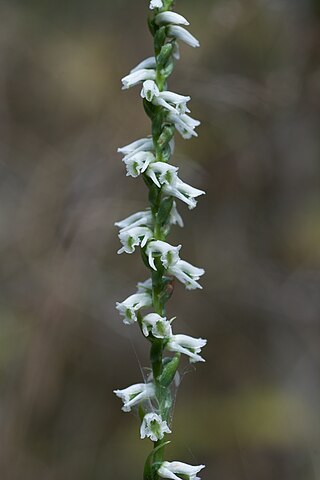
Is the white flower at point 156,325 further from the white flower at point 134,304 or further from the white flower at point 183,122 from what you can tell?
the white flower at point 183,122

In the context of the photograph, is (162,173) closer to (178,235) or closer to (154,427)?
(154,427)

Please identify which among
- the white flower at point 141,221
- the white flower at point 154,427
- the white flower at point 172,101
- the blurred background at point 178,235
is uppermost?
the blurred background at point 178,235

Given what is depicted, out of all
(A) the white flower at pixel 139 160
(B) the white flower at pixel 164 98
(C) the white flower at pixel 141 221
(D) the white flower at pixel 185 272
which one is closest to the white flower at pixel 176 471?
→ (D) the white flower at pixel 185 272

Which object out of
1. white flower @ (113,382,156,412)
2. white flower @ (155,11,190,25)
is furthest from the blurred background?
white flower @ (155,11,190,25)

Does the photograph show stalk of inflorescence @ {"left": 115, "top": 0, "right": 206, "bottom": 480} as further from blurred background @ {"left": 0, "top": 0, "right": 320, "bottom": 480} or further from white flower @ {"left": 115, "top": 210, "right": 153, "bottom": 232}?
blurred background @ {"left": 0, "top": 0, "right": 320, "bottom": 480}
